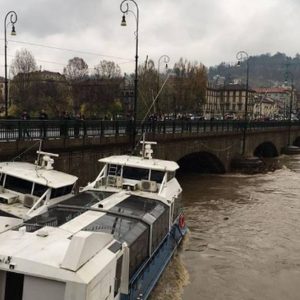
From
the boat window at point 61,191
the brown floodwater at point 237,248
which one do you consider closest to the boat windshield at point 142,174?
the boat window at point 61,191

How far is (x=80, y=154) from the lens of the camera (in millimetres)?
21312

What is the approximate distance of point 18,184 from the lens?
14.8 meters

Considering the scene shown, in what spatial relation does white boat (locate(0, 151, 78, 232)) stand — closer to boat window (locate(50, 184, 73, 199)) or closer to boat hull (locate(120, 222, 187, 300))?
boat window (locate(50, 184, 73, 199))

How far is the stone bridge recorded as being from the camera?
18.9 metres

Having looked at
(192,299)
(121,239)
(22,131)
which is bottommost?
(192,299)

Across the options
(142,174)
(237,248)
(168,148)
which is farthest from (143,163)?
(168,148)

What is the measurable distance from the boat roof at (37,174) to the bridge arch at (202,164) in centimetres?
2720

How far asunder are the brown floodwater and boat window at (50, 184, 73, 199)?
4038 millimetres

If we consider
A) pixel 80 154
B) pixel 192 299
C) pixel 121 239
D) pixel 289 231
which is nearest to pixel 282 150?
pixel 289 231

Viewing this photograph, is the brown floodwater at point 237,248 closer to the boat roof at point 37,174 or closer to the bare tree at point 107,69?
the boat roof at point 37,174

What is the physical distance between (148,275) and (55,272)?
5.49 metres

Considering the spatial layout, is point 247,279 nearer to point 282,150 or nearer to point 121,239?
point 121,239

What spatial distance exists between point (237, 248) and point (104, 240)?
1188cm

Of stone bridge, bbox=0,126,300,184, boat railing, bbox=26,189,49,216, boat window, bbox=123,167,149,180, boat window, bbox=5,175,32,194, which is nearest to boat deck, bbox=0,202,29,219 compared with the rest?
boat railing, bbox=26,189,49,216
